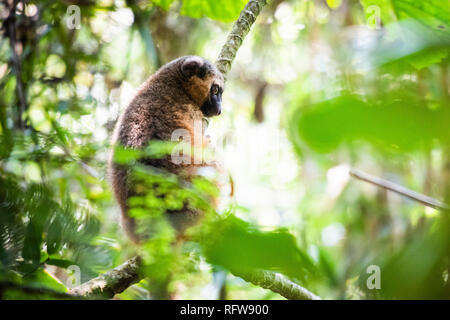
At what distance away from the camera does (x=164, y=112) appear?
3.70 metres

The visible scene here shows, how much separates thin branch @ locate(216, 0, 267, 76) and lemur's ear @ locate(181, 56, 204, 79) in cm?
46

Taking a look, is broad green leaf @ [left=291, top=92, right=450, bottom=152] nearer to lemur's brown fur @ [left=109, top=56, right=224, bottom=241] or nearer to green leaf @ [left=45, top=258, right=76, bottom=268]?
lemur's brown fur @ [left=109, top=56, right=224, bottom=241]

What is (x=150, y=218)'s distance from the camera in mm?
1731

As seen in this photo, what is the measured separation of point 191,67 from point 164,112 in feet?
2.91

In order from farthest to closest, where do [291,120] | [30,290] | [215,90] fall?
1. [215,90]
2. [30,290]
3. [291,120]

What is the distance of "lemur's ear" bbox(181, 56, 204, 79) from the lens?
4.32m

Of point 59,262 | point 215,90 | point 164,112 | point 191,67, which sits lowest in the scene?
point 59,262

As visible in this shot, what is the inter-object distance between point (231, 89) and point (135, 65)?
277cm

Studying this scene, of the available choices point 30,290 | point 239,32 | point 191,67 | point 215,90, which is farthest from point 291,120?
point 191,67

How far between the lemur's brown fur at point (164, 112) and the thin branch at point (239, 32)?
0.20 meters

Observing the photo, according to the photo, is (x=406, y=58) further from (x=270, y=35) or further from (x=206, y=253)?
(x=270, y=35)

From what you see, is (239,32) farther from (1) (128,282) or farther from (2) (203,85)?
(1) (128,282)

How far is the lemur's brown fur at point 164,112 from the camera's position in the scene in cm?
321
